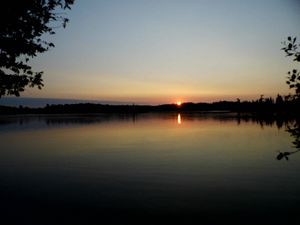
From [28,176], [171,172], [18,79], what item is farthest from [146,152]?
[18,79]

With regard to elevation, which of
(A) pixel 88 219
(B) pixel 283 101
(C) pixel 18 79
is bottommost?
(A) pixel 88 219

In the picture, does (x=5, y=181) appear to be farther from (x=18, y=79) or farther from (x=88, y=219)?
(x=18, y=79)

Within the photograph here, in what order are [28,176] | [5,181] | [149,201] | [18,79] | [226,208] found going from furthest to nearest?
[28,176] → [5,181] → [149,201] → [226,208] → [18,79]

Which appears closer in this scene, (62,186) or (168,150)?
(62,186)

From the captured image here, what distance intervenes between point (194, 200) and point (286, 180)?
7823 mm

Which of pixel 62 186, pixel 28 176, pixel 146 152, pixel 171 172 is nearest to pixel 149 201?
pixel 62 186

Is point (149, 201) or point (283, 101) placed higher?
point (283, 101)

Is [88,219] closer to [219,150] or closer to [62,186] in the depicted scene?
[62,186]

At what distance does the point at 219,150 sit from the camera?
4325cm

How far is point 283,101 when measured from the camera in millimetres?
8781

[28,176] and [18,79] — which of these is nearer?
[18,79]

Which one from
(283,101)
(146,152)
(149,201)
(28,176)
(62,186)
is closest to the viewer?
(283,101)

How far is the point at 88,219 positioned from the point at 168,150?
27836mm

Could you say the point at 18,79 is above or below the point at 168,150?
above
